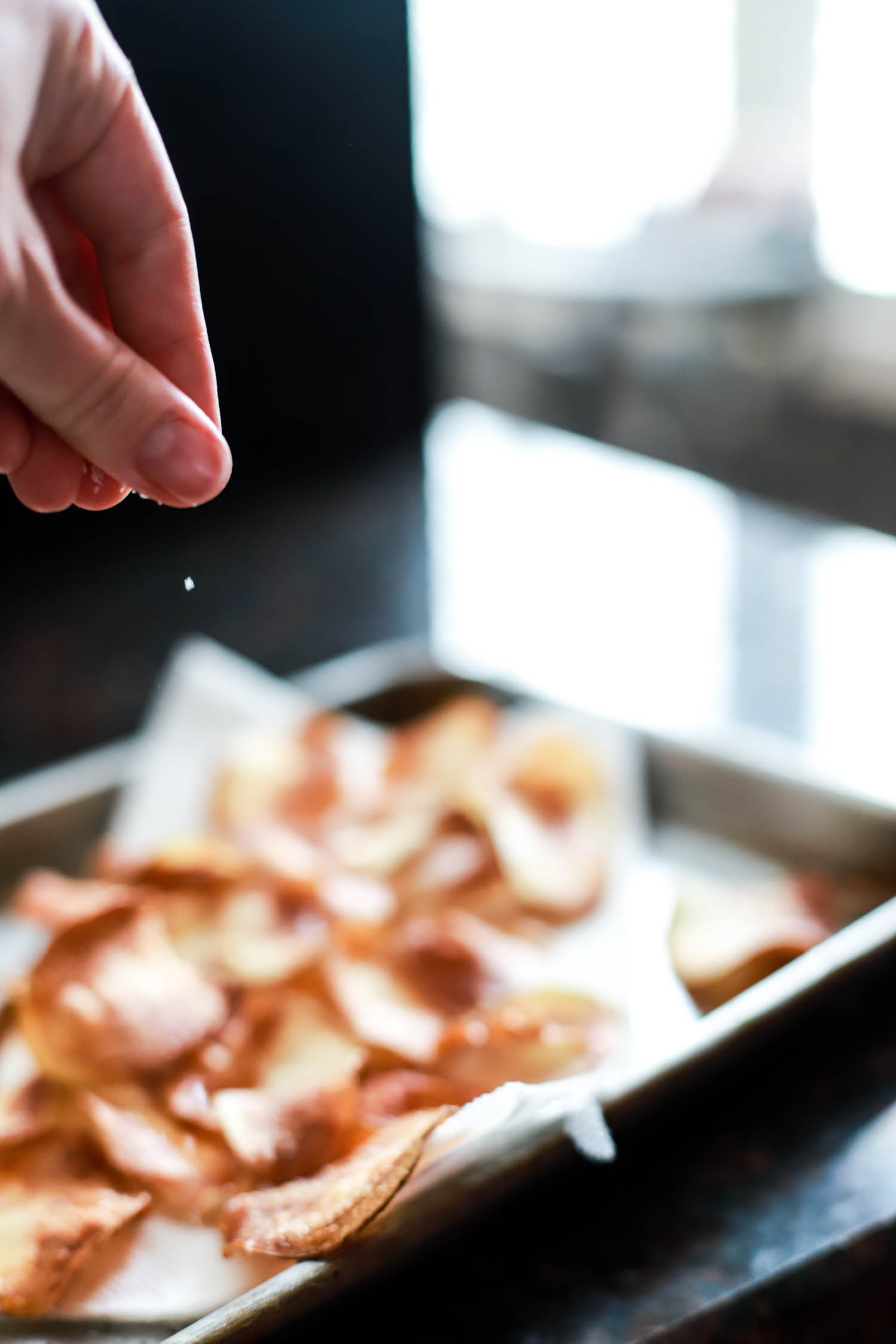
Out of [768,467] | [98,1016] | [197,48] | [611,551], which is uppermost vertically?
[197,48]

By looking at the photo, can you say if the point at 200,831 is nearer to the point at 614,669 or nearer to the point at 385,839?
the point at 385,839

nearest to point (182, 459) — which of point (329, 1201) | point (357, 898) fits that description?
point (329, 1201)

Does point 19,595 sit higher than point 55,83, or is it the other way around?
point 55,83

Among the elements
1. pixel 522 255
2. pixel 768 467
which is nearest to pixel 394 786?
pixel 768 467

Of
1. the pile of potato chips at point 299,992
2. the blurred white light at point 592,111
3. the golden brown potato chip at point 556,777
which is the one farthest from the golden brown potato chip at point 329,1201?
the blurred white light at point 592,111

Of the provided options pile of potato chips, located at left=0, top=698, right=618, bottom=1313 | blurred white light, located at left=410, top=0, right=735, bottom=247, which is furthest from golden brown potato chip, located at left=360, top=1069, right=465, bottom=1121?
blurred white light, located at left=410, top=0, right=735, bottom=247

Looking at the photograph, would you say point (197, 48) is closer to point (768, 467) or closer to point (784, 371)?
point (768, 467)

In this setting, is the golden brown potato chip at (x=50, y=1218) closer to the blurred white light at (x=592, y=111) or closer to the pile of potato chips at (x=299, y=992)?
the pile of potato chips at (x=299, y=992)

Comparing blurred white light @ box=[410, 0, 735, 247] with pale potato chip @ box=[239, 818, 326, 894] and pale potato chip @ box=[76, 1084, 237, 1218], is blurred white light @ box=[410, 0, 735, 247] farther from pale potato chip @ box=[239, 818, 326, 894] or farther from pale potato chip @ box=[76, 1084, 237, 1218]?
pale potato chip @ box=[76, 1084, 237, 1218]
